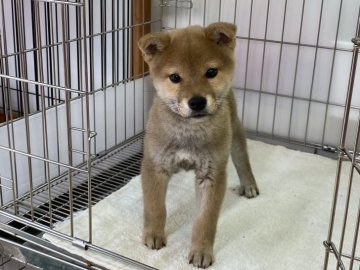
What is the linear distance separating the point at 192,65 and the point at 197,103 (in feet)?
0.39

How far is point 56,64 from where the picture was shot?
7.29ft

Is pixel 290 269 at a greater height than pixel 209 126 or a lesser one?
lesser

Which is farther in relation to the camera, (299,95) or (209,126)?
(299,95)

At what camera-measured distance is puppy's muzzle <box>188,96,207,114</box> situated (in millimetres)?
1360

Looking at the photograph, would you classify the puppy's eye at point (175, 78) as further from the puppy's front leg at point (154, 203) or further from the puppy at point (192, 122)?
the puppy's front leg at point (154, 203)

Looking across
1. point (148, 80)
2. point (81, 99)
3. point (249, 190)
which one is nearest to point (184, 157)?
point (249, 190)

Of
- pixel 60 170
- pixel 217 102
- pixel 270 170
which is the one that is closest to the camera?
pixel 217 102

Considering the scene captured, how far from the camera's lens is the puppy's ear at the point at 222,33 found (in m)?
1.42

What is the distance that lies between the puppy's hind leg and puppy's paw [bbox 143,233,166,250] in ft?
1.56

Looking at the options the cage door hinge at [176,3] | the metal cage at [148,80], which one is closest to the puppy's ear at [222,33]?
the metal cage at [148,80]

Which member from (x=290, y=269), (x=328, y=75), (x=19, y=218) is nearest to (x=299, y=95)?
(x=328, y=75)

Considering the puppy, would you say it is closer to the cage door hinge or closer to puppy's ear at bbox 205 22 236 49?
puppy's ear at bbox 205 22 236 49

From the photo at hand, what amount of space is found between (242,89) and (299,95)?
28 centimetres

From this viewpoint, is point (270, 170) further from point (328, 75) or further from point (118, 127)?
point (118, 127)
